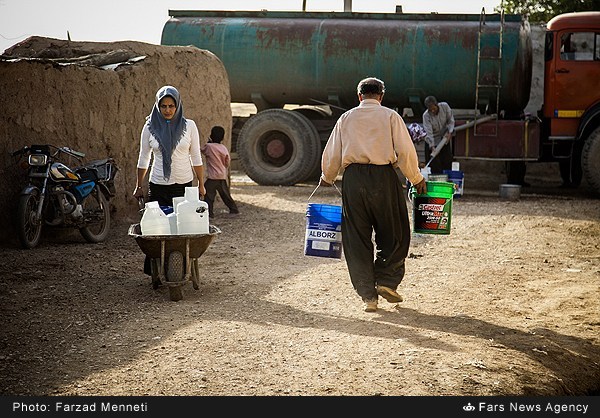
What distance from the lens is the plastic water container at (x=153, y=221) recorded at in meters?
7.14

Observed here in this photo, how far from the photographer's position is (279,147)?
1700cm

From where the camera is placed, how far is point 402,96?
16.5 meters

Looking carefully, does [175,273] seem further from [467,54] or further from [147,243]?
[467,54]

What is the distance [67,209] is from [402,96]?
828 centimetres

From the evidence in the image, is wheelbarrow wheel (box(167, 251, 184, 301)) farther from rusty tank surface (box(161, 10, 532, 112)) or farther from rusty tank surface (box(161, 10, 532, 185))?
rusty tank surface (box(161, 10, 532, 112))

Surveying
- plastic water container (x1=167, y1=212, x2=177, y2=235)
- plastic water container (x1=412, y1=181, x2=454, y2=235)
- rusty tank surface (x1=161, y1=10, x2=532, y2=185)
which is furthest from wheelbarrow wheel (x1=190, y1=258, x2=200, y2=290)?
rusty tank surface (x1=161, y1=10, x2=532, y2=185)

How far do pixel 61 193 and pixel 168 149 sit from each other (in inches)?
94.1

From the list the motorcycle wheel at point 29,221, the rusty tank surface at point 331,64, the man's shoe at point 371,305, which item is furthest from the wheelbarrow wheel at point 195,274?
the rusty tank surface at point 331,64

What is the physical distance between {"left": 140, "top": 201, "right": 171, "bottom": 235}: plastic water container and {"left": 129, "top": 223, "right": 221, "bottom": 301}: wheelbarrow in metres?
0.10

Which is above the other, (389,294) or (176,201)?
(176,201)

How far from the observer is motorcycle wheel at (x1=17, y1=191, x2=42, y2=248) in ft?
29.7

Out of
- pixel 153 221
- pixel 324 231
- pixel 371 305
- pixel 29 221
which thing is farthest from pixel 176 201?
pixel 29 221

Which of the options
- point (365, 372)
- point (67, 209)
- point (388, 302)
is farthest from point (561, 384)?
point (67, 209)

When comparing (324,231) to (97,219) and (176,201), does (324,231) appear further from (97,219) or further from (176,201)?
(97,219)
